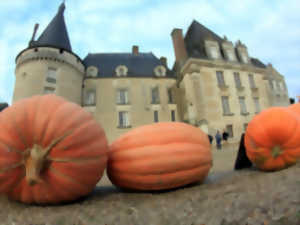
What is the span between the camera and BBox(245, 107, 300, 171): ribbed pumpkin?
162 cm

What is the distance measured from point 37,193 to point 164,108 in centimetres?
1682

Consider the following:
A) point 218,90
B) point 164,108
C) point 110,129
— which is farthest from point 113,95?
point 218,90

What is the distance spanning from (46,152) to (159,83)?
59.7ft

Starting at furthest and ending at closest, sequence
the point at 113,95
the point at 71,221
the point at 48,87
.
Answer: the point at 113,95, the point at 48,87, the point at 71,221

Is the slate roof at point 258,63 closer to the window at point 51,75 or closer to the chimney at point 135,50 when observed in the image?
the chimney at point 135,50

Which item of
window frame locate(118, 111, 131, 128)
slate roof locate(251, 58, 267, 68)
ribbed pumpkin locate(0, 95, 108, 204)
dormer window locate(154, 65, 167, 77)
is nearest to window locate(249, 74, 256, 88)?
slate roof locate(251, 58, 267, 68)

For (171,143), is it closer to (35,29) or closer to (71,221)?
(71,221)

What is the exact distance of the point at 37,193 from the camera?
3.52ft

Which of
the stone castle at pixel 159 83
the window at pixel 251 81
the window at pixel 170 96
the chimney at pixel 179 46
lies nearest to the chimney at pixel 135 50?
the stone castle at pixel 159 83

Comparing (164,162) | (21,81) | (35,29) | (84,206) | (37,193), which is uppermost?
(35,29)

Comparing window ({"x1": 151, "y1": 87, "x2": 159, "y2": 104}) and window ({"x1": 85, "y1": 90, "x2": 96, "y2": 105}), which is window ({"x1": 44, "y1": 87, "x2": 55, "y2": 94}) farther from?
window ({"x1": 151, "y1": 87, "x2": 159, "y2": 104})

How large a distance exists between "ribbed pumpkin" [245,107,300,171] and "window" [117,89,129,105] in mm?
15923

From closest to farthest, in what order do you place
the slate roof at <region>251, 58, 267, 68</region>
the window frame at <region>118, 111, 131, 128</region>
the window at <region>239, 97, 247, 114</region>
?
the window at <region>239, 97, 247, 114</region> < the window frame at <region>118, 111, 131, 128</region> < the slate roof at <region>251, 58, 267, 68</region>

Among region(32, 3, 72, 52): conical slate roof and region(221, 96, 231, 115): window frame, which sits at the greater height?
region(32, 3, 72, 52): conical slate roof
